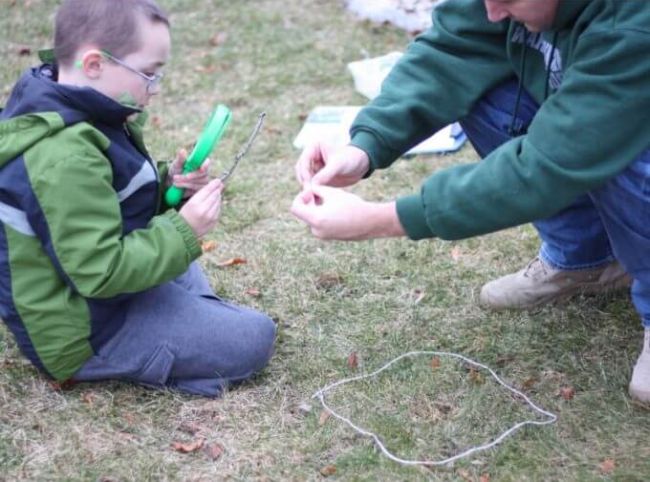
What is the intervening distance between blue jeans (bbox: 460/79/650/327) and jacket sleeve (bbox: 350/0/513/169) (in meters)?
0.06

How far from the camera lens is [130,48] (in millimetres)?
2207

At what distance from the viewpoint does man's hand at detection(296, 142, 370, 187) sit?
2328 millimetres

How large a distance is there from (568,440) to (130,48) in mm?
1388

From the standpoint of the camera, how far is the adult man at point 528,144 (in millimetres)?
1878

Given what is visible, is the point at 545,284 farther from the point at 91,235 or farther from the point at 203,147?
the point at 91,235

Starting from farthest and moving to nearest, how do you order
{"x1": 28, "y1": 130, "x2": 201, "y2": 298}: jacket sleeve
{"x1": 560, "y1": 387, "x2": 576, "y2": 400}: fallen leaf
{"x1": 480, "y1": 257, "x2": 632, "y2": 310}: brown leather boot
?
{"x1": 480, "y1": 257, "x2": 632, "y2": 310}: brown leather boot
{"x1": 560, "y1": 387, "x2": 576, "y2": 400}: fallen leaf
{"x1": 28, "y1": 130, "x2": 201, "y2": 298}: jacket sleeve

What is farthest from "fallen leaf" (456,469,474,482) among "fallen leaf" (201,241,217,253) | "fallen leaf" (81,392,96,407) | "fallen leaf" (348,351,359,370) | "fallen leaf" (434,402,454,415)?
"fallen leaf" (201,241,217,253)

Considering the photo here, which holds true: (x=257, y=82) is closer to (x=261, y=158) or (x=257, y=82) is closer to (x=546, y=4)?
(x=261, y=158)

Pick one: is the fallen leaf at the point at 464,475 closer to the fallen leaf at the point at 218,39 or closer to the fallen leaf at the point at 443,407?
the fallen leaf at the point at 443,407

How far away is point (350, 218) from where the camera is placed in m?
2.10

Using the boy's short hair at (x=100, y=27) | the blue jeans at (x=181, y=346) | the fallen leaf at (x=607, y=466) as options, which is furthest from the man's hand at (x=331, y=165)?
the fallen leaf at (x=607, y=466)

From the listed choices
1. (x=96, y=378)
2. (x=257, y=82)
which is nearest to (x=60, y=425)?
(x=96, y=378)

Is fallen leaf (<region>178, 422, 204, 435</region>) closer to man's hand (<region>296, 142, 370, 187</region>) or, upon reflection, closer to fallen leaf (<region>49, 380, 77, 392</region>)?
fallen leaf (<region>49, 380, 77, 392</region>)

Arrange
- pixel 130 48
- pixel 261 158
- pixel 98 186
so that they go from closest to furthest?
1. pixel 98 186
2. pixel 130 48
3. pixel 261 158
